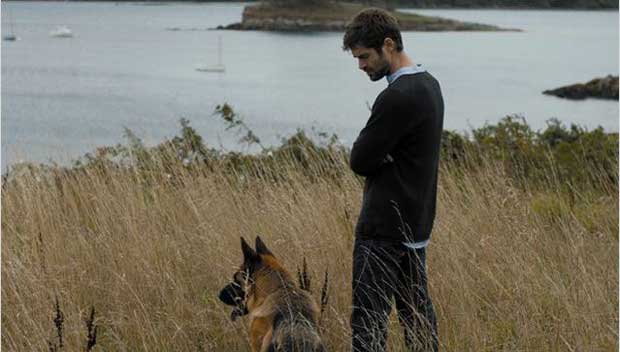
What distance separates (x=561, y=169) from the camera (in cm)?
952

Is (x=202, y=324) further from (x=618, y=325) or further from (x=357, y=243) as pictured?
(x=618, y=325)

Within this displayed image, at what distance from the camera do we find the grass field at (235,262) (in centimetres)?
486

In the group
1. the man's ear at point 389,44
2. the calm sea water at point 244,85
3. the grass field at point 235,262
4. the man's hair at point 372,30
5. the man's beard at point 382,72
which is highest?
the man's hair at point 372,30

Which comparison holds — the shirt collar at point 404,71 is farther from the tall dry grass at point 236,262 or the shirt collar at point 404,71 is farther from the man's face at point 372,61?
the tall dry grass at point 236,262

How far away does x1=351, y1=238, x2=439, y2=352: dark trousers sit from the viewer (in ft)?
13.4

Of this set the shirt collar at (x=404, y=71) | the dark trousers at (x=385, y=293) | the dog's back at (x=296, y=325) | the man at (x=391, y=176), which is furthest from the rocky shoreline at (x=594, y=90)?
the dog's back at (x=296, y=325)

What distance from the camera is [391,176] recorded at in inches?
156

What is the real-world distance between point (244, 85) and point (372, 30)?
46.9 meters

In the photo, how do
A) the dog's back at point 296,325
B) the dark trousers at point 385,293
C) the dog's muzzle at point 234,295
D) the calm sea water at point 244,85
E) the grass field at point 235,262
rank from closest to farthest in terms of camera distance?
the dog's back at point 296,325
the dark trousers at point 385,293
the dog's muzzle at point 234,295
the grass field at point 235,262
the calm sea water at point 244,85

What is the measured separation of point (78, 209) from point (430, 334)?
407 centimetres

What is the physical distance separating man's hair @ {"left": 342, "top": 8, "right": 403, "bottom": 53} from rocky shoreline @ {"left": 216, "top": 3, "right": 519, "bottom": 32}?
118m

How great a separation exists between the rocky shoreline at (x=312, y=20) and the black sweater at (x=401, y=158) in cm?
11763

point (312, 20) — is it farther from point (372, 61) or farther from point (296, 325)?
point (296, 325)

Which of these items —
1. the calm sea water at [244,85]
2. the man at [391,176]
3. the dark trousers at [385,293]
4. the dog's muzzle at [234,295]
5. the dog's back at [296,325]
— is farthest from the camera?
the calm sea water at [244,85]
